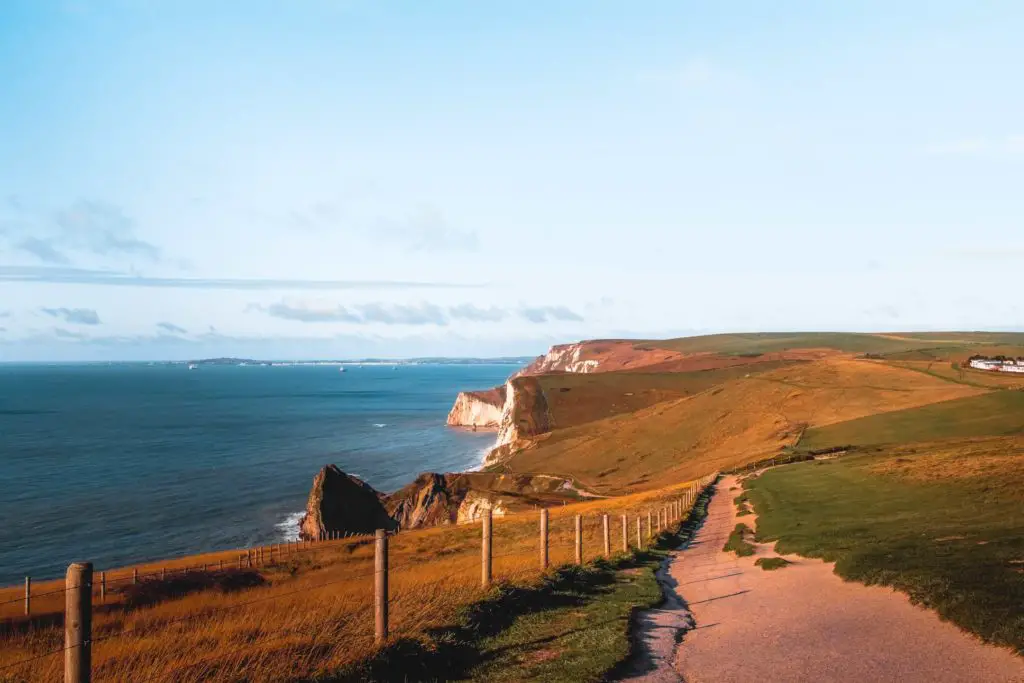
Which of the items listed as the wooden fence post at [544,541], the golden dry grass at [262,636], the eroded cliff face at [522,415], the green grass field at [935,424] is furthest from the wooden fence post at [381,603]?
the eroded cliff face at [522,415]

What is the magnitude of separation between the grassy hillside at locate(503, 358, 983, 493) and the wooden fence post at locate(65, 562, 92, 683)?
225ft

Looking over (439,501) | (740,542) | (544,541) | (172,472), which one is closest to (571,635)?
(544,541)

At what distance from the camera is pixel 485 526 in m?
15.1

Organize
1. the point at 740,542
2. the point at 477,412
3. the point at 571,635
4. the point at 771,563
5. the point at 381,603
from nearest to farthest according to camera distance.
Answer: the point at 381,603
the point at 571,635
the point at 771,563
the point at 740,542
the point at 477,412

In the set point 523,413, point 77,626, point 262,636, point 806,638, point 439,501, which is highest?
point 77,626

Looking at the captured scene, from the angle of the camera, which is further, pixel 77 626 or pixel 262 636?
pixel 262 636

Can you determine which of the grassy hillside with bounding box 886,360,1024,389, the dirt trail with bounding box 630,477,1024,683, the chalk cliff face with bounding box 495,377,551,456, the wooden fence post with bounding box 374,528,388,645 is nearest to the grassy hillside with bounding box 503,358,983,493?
the grassy hillside with bounding box 886,360,1024,389

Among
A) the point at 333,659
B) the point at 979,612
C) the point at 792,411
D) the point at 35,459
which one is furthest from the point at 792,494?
the point at 35,459

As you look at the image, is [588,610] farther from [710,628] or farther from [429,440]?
[429,440]

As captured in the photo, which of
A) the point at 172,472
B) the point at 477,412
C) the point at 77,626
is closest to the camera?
the point at 77,626

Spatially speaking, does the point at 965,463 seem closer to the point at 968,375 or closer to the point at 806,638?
the point at 806,638

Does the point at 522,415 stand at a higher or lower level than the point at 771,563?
lower

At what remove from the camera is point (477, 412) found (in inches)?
7781

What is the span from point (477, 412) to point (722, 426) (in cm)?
10462
